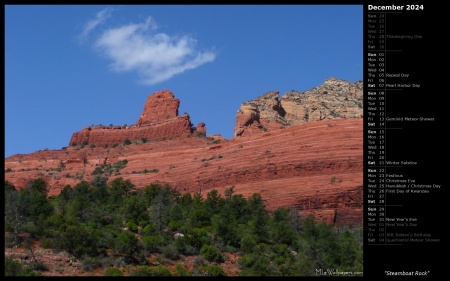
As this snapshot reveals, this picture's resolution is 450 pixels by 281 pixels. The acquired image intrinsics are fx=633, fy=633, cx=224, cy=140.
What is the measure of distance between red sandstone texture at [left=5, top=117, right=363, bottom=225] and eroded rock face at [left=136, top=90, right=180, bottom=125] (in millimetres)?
9924

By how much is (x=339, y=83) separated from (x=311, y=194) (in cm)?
5140

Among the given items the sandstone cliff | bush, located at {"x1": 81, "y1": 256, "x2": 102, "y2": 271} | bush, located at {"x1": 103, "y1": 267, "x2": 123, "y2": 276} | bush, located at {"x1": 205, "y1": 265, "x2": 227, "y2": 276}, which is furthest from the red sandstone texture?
bush, located at {"x1": 103, "y1": 267, "x2": 123, "y2": 276}

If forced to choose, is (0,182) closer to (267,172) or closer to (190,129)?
(267,172)

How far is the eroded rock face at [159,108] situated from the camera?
93.8 metres

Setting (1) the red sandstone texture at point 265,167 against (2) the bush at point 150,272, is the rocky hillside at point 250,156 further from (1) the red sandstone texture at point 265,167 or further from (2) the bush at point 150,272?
(2) the bush at point 150,272

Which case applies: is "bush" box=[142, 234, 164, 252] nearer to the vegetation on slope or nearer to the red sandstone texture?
the vegetation on slope

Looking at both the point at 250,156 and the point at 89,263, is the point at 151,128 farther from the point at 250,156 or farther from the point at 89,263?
the point at 89,263

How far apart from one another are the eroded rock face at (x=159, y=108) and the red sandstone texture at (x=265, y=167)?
9.92 metres

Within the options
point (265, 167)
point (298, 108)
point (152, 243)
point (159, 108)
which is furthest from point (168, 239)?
point (298, 108)

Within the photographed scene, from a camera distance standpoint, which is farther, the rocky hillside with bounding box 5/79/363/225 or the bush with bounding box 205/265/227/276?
the rocky hillside with bounding box 5/79/363/225

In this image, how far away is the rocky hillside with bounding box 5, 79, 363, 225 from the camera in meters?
56.8

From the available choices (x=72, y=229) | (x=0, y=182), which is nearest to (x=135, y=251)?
(x=72, y=229)

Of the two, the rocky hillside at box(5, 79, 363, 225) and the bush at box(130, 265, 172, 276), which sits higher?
the rocky hillside at box(5, 79, 363, 225)

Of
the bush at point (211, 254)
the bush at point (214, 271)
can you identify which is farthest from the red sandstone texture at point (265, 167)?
the bush at point (214, 271)
